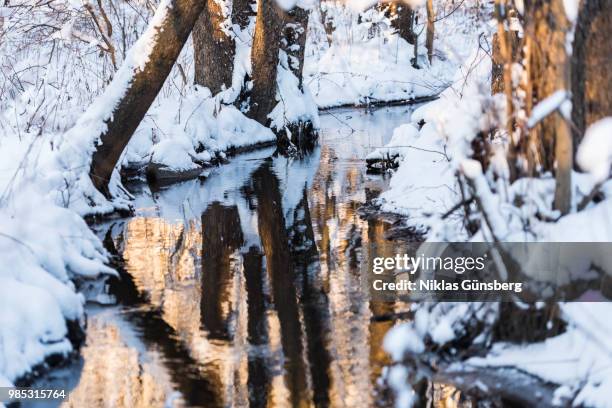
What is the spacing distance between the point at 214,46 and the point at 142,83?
19.6ft

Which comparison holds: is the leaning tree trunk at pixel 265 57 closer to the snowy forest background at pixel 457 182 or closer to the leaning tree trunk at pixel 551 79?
Answer: the snowy forest background at pixel 457 182

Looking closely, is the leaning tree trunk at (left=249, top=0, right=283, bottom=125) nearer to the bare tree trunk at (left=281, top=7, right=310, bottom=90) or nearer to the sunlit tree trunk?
the sunlit tree trunk

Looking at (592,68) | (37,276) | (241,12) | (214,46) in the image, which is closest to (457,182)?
(592,68)

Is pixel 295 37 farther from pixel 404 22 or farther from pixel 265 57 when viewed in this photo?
pixel 404 22

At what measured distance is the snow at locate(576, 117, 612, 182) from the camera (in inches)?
189

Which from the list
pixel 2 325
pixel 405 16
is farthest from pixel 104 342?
pixel 405 16

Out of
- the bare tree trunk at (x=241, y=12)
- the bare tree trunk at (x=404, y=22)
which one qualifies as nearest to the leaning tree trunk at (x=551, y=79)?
the bare tree trunk at (x=241, y=12)

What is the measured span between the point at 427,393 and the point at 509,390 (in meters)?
0.41

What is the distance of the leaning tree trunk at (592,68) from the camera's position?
5105 millimetres

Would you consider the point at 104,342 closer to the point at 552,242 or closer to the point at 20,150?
the point at 552,242

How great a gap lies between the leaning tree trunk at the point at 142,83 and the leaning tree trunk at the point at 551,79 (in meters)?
5.26

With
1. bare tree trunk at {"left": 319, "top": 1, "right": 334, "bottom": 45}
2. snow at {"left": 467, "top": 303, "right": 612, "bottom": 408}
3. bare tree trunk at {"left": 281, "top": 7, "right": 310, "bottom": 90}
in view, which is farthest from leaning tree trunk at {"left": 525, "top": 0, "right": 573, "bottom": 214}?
bare tree trunk at {"left": 319, "top": 1, "right": 334, "bottom": 45}

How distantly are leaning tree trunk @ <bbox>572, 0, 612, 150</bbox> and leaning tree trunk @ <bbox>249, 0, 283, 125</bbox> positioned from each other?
33.4 feet

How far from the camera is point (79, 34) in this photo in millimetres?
15578
